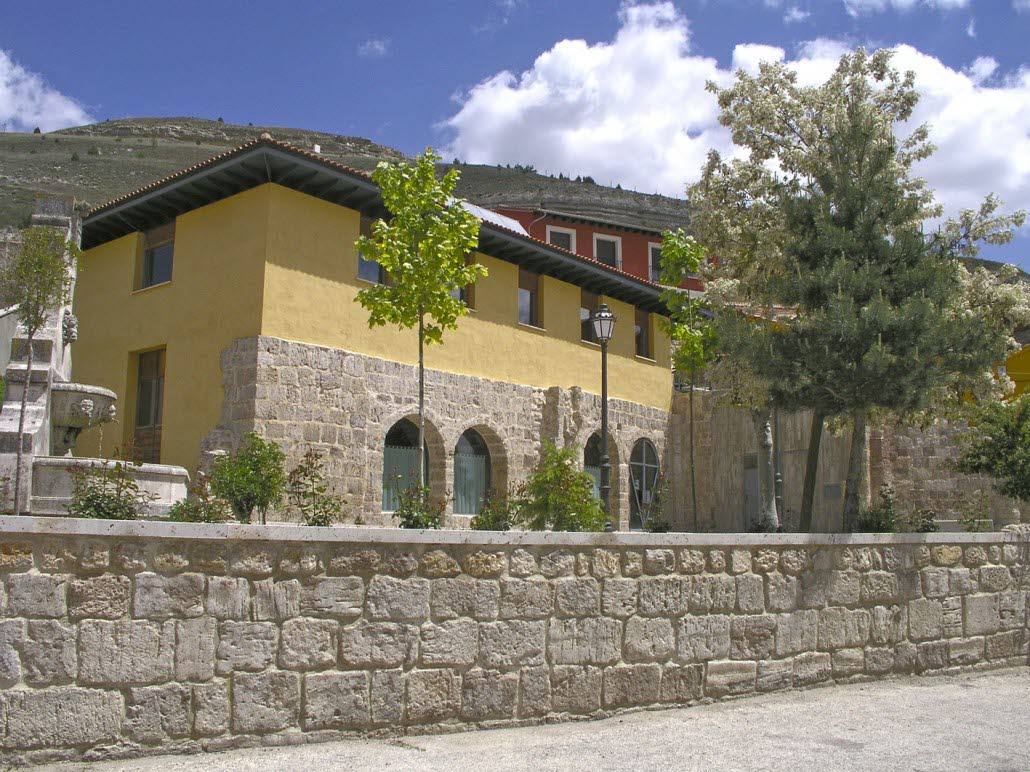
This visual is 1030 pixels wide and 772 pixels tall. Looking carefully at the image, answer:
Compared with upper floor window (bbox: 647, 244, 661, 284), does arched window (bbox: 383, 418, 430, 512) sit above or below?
below

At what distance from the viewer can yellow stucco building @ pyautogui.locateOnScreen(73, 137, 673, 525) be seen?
15.4 metres

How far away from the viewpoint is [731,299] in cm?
1594

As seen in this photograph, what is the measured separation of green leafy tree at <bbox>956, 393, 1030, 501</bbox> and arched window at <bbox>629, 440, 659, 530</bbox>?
8.61m

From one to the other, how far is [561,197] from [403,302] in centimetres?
5970

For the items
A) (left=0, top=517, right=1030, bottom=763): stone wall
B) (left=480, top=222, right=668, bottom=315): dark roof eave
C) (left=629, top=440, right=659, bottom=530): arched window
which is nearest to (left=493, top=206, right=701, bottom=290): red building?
(left=480, top=222, right=668, bottom=315): dark roof eave

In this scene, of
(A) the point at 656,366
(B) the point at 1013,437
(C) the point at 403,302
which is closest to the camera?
(C) the point at 403,302

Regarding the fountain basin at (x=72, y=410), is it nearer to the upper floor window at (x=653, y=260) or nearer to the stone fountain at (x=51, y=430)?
the stone fountain at (x=51, y=430)

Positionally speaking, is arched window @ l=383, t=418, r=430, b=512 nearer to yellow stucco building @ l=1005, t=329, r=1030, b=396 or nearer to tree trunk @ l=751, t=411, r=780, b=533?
tree trunk @ l=751, t=411, r=780, b=533

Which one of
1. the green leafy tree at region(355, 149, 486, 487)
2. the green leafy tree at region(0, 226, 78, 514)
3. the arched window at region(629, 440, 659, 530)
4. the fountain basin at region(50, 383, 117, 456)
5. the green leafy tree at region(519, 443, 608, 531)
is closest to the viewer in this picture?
the green leafy tree at region(0, 226, 78, 514)

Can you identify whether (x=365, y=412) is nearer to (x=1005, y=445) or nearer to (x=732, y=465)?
(x=1005, y=445)

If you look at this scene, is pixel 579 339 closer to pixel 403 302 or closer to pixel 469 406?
pixel 469 406

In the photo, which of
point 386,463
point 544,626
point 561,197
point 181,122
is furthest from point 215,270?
point 181,122

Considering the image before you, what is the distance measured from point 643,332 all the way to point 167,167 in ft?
222

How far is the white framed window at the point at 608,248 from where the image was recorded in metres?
38.4
